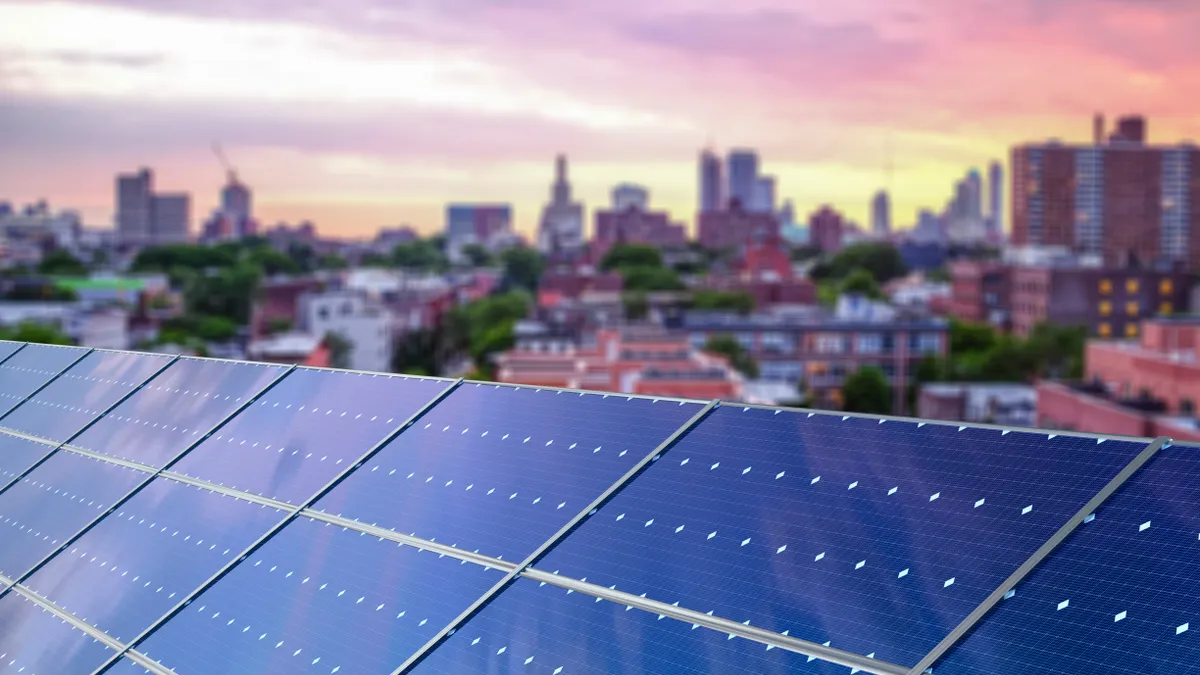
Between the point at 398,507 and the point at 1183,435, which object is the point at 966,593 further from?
the point at 1183,435

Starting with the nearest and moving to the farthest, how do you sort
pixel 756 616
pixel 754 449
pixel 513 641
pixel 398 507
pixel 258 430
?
pixel 756 616 < pixel 513 641 < pixel 754 449 < pixel 398 507 < pixel 258 430

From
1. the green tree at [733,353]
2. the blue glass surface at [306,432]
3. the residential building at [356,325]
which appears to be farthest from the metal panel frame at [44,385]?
the residential building at [356,325]

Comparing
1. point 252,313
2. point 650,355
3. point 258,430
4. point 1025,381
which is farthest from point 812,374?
point 258,430

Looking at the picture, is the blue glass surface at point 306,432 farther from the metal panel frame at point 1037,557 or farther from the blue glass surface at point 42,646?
the metal panel frame at point 1037,557

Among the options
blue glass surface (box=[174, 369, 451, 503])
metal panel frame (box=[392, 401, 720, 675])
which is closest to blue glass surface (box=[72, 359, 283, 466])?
blue glass surface (box=[174, 369, 451, 503])

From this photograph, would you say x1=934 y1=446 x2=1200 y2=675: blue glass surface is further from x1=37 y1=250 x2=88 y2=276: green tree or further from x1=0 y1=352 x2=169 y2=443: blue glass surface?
x1=37 y1=250 x2=88 y2=276: green tree
